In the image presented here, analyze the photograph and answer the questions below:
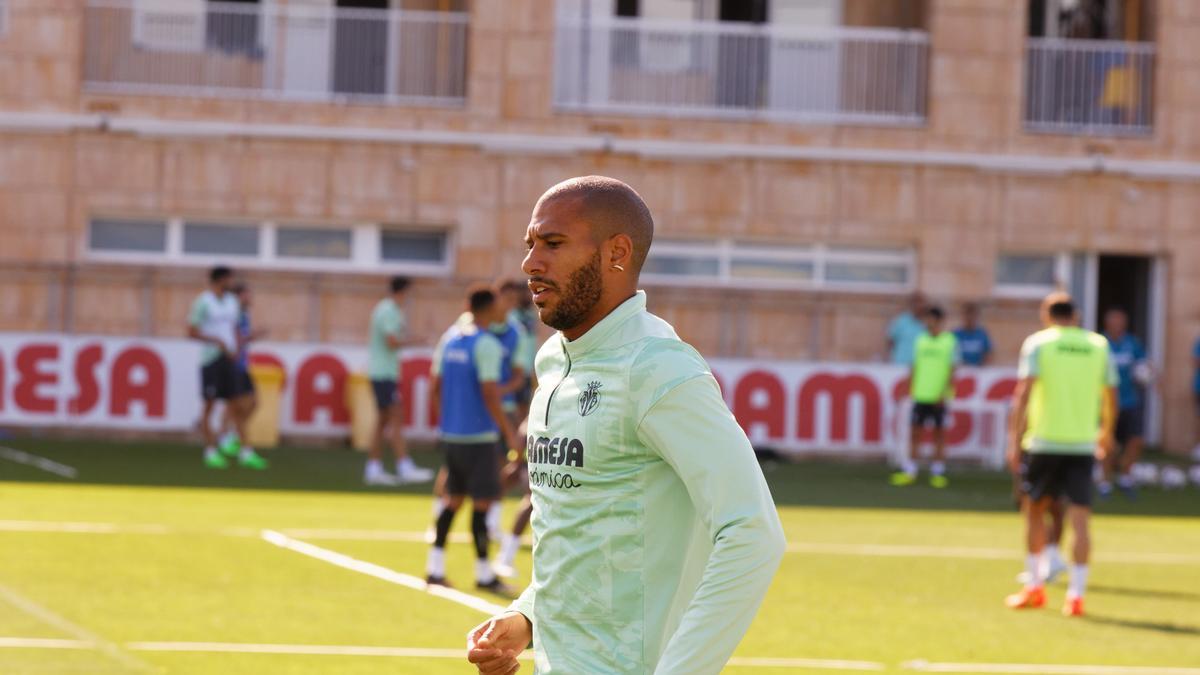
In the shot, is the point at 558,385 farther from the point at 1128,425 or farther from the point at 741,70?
the point at 741,70

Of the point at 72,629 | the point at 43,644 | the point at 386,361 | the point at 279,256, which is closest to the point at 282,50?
the point at 279,256

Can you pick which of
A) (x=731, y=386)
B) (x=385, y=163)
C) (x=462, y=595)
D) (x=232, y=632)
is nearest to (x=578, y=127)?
(x=385, y=163)

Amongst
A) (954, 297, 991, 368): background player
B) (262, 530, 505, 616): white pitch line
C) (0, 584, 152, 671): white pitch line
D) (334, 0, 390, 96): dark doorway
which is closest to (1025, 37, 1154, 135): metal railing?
(954, 297, 991, 368): background player

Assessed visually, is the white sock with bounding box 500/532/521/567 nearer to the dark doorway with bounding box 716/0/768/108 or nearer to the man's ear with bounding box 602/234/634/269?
the man's ear with bounding box 602/234/634/269

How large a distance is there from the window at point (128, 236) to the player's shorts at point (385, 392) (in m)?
8.36

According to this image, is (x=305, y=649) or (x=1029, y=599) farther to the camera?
(x=1029, y=599)

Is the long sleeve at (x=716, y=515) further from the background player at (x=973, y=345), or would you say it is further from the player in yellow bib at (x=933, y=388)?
the background player at (x=973, y=345)

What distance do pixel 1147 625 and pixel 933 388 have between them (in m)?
11.1

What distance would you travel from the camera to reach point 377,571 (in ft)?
43.5

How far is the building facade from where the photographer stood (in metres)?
27.2

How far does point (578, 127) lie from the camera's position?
91.7 ft

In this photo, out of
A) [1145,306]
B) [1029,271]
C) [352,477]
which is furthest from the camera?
[1145,306]

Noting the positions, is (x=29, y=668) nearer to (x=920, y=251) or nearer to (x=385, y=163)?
(x=385, y=163)

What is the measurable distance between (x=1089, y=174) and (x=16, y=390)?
50.7ft
